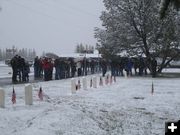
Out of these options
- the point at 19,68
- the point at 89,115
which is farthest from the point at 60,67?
the point at 89,115

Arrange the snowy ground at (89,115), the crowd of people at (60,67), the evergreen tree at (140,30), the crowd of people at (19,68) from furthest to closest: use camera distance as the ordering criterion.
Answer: the evergreen tree at (140,30), the crowd of people at (60,67), the crowd of people at (19,68), the snowy ground at (89,115)

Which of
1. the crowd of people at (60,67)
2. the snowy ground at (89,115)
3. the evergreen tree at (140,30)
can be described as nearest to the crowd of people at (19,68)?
the crowd of people at (60,67)

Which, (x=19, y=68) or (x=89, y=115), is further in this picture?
(x=19, y=68)

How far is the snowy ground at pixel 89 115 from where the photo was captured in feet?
37.6

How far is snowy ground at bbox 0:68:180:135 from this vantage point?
37.6 ft

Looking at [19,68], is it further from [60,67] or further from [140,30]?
[140,30]

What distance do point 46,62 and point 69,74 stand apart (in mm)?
6014

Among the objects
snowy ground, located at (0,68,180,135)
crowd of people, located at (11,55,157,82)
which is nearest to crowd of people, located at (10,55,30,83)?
crowd of people, located at (11,55,157,82)

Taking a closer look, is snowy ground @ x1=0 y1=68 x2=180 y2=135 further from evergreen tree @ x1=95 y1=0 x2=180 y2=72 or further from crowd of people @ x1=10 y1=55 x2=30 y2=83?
evergreen tree @ x1=95 y1=0 x2=180 y2=72

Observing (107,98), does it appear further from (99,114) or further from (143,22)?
(143,22)

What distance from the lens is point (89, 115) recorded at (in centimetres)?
1384

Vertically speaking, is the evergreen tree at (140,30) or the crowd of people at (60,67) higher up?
the evergreen tree at (140,30)

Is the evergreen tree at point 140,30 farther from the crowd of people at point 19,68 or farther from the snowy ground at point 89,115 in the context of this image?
the snowy ground at point 89,115

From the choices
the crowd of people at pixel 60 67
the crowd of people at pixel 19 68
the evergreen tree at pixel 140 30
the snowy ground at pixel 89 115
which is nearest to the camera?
the snowy ground at pixel 89 115
